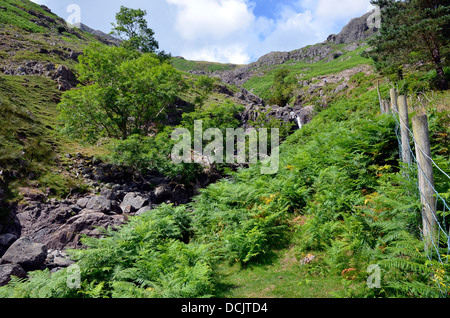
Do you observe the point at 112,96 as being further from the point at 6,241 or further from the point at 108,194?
the point at 6,241

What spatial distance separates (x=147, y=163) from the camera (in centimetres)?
1862

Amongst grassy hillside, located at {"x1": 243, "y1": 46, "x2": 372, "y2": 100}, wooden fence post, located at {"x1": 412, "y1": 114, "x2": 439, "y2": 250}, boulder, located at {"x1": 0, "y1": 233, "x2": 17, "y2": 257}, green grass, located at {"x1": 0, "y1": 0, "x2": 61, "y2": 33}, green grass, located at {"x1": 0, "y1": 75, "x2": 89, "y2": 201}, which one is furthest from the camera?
grassy hillside, located at {"x1": 243, "y1": 46, "x2": 372, "y2": 100}

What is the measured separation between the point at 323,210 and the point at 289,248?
139cm

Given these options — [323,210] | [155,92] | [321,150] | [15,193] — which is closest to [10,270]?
[15,193]

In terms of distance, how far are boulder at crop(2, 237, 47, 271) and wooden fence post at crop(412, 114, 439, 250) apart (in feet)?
39.4

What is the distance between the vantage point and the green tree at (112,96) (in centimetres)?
1939

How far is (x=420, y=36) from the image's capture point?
16.3 m

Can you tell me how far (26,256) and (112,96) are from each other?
47.3ft

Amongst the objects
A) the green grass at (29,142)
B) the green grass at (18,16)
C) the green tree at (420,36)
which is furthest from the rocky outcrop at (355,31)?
the green grass at (29,142)

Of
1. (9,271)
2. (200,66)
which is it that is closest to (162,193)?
(9,271)

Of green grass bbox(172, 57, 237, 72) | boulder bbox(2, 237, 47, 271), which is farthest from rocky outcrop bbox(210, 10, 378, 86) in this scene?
boulder bbox(2, 237, 47, 271)

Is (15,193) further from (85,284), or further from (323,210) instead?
(323,210)

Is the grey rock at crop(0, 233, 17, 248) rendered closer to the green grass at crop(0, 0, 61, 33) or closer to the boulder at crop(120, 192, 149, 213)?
the boulder at crop(120, 192, 149, 213)

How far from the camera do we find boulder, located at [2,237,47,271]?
9047 mm
